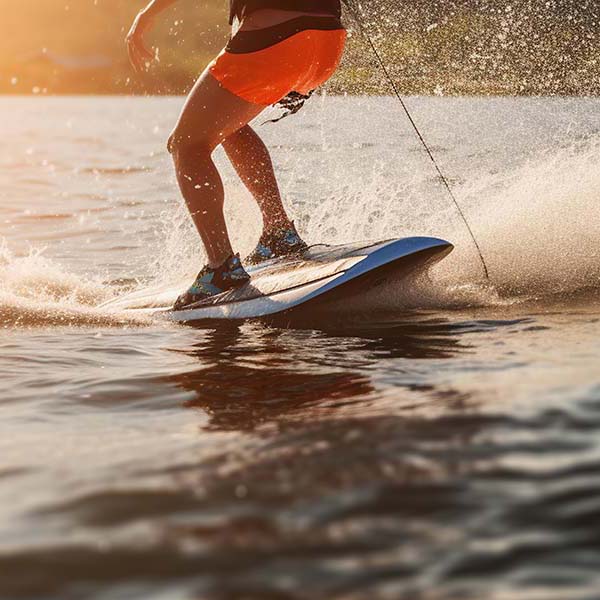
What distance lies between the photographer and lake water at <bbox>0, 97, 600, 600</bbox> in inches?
83.4

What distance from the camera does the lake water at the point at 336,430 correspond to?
2117mm

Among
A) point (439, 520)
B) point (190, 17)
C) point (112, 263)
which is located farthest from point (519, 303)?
point (112, 263)

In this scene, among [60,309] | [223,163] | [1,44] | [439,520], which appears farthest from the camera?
[1,44]

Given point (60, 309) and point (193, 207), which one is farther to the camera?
point (60, 309)

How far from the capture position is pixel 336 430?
3104mm

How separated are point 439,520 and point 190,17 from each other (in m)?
6.35

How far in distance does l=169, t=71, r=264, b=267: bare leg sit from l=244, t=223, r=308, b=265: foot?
0.53 meters

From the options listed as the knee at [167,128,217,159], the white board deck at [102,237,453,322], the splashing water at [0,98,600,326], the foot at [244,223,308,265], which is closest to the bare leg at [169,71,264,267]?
the knee at [167,128,217,159]

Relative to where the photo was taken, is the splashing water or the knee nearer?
the knee

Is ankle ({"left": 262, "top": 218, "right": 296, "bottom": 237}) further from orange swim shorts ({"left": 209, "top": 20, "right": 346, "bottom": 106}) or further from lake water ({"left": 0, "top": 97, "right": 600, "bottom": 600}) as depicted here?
orange swim shorts ({"left": 209, "top": 20, "right": 346, "bottom": 106})

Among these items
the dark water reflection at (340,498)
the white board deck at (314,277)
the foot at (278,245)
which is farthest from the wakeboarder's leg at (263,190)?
the dark water reflection at (340,498)

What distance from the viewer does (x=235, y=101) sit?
17.6 feet

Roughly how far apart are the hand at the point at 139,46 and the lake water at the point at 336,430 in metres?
1.43

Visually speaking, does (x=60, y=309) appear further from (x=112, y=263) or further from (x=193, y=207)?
(x=112, y=263)
